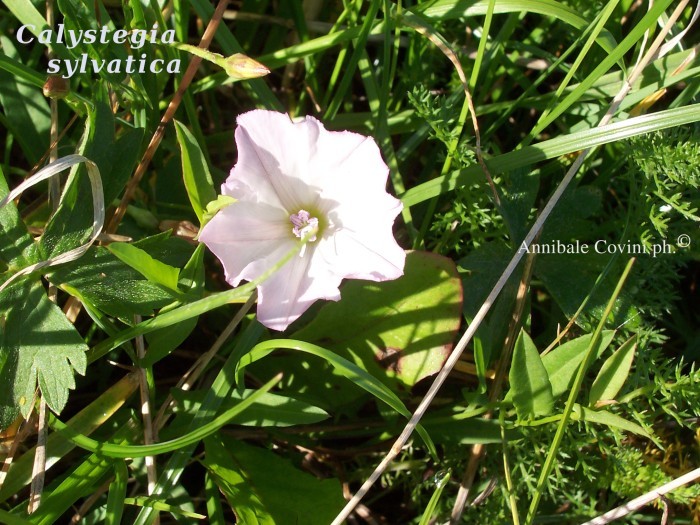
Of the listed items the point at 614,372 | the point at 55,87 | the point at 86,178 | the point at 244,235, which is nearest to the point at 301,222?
the point at 244,235

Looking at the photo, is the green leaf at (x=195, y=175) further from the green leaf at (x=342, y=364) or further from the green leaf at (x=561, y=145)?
the green leaf at (x=561, y=145)

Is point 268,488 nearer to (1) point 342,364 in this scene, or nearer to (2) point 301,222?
(1) point 342,364

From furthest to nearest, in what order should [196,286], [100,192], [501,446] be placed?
[501,446], [196,286], [100,192]

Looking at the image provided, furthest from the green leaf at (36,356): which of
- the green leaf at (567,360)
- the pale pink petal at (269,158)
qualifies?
the green leaf at (567,360)

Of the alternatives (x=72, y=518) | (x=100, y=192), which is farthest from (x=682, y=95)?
(x=72, y=518)

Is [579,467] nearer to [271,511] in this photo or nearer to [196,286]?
[271,511]
